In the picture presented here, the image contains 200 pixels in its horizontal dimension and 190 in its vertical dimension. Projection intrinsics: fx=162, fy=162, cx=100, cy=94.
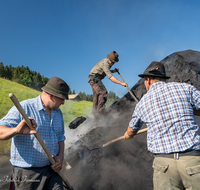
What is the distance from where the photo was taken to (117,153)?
4164 millimetres

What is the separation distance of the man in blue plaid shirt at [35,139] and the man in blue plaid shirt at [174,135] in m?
1.21

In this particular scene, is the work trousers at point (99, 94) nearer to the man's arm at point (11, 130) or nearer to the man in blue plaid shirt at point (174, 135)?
the man in blue plaid shirt at point (174, 135)

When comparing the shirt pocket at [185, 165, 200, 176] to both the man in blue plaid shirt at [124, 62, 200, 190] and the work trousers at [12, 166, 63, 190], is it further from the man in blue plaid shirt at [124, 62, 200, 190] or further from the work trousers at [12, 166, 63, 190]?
the work trousers at [12, 166, 63, 190]

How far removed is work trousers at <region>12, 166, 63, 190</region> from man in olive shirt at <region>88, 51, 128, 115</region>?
11.9 feet

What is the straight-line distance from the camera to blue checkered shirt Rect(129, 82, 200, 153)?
1659 millimetres

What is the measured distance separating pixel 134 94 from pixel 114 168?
2793 millimetres

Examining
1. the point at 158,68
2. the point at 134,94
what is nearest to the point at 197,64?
the point at 134,94

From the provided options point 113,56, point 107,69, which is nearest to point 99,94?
point 107,69

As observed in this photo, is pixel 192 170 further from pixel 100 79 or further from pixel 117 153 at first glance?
pixel 100 79

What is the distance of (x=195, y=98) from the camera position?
5.86ft

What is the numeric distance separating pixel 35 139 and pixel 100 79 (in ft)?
13.4

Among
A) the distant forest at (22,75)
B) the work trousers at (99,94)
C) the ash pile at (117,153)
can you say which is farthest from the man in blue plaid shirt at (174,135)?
the distant forest at (22,75)

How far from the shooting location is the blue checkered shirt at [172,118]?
1.66m

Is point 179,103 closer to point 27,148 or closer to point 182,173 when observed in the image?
point 182,173
